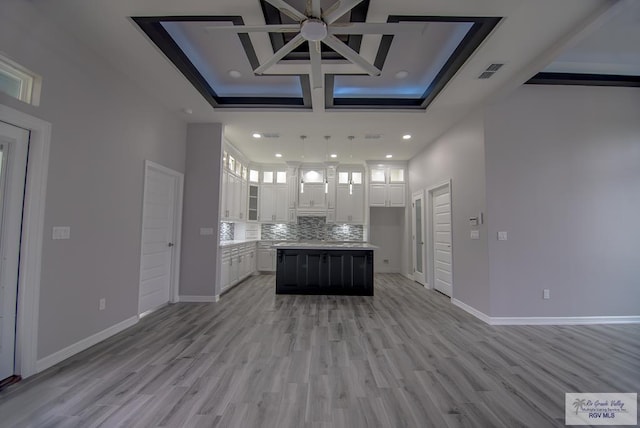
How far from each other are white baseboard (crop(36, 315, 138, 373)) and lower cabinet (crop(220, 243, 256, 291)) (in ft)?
5.30

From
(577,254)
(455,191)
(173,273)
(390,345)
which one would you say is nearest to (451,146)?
(455,191)

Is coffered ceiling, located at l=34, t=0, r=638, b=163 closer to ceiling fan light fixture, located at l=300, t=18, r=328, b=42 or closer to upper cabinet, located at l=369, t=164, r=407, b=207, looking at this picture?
ceiling fan light fixture, located at l=300, t=18, r=328, b=42

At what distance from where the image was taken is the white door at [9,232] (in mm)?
2045

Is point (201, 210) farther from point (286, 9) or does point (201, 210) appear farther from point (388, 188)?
point (388, 188)

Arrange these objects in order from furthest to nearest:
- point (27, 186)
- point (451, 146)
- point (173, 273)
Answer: point (451, 146) < point (173, 273) < point (27, 186)

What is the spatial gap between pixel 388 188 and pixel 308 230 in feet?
8.28

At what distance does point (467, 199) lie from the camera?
4.01 metres

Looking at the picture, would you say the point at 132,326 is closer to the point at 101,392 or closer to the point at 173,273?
the point at 173,273

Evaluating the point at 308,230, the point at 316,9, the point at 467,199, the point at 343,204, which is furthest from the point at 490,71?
the point at 308,230

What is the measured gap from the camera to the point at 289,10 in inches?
74.0

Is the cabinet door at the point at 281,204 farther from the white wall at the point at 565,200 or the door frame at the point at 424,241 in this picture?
the white wall at the point at 565,200

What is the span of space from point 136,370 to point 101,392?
1.04ft

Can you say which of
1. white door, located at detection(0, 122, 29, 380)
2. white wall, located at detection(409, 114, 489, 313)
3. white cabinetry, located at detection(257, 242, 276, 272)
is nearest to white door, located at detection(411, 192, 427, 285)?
white wall, located at detection(409, 114, 489, 313)

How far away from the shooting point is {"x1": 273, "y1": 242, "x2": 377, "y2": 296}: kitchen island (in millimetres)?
4926
